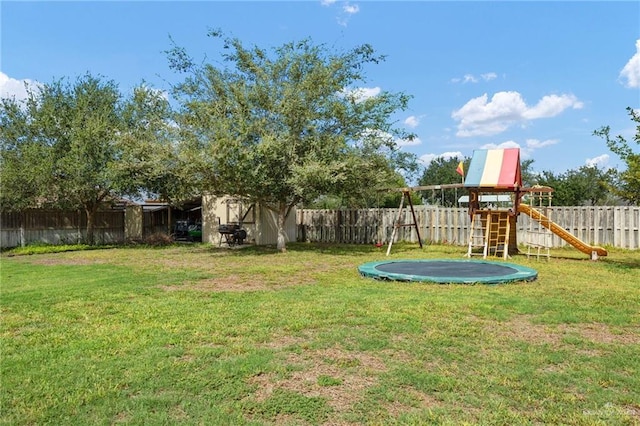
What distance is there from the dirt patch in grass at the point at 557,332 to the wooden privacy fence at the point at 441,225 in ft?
30.7

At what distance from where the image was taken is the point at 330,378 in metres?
3.44

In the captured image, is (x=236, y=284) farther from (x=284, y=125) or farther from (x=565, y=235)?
(x=565, y=235)

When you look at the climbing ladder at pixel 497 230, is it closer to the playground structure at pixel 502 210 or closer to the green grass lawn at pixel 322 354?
the playground structure at pixel 502 210

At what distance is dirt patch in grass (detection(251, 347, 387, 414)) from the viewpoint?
3.16 metres

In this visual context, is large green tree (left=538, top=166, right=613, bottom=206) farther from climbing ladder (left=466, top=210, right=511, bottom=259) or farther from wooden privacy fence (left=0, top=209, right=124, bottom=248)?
wooden privacy fence (left=0, top=209, right=124, bottom=248)

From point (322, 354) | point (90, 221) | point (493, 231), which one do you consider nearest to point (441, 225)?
point (493, 231)

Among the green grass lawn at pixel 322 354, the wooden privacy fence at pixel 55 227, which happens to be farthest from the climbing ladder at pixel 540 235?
the wooden privacy fence at pixel 55 227

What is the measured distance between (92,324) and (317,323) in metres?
2.54

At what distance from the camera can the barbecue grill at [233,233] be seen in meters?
17.0

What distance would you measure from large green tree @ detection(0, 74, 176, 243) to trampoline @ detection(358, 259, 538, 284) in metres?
9.30

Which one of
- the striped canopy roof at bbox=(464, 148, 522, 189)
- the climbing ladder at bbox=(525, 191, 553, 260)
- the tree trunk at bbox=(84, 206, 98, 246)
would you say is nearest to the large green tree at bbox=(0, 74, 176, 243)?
the tree trunk at bbox=(84, 206, 98, 246)

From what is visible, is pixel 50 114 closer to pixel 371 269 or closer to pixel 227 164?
pixel 227 164

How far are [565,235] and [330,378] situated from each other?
37.3 ft

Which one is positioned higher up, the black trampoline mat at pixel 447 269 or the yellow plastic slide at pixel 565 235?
the yellow plastic slide at pixel 565 235
